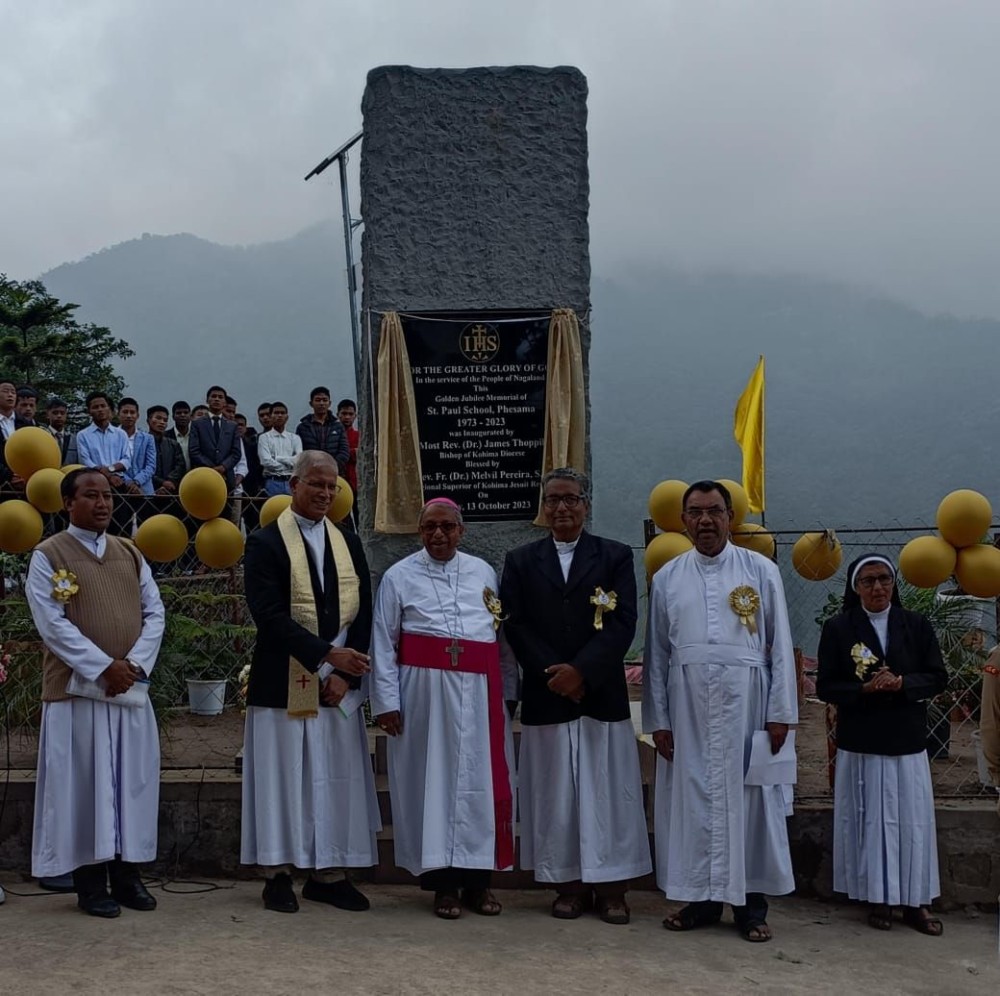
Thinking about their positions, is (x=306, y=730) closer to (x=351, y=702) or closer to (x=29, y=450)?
(x=351, y=702)

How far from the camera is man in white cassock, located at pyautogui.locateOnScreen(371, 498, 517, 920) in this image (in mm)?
5090

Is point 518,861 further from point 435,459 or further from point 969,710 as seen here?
point 969,710

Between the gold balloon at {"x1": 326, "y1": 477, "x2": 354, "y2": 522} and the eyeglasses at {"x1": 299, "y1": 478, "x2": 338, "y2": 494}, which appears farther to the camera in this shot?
the gold balloon at {"x1": 326, "y1": 477, "x2": 354, "y2": 522}

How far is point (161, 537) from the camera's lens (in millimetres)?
6207

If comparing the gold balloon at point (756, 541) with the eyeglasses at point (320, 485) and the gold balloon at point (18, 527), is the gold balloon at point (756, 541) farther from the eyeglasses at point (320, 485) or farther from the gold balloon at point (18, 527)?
the gold balloon at point (18, 527)

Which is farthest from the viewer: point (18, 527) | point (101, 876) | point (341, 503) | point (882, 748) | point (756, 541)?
point (341, 503)

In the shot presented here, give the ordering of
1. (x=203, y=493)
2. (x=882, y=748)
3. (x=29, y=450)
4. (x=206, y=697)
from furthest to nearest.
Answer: (x=206, y=697) < (x=29, y=450) < (x=203, y=493) < (x=882, y=748)

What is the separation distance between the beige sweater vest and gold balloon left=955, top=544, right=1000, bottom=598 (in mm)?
3855

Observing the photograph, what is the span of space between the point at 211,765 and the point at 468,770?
1707 mm

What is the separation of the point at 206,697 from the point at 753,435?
155 inches

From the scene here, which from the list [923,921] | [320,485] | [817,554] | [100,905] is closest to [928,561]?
[817,554]

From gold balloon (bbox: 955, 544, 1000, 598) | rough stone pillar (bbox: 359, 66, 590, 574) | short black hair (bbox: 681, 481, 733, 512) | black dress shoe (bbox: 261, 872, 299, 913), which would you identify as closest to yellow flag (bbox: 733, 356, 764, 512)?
gold balloon (bbox: 955, 544, 1000, 598)

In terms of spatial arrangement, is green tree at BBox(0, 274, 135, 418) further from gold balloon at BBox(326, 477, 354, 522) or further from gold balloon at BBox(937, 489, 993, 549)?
gold balloon at BBox(937, 489, 993, 549)

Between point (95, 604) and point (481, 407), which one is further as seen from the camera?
point (481, 407)
